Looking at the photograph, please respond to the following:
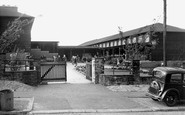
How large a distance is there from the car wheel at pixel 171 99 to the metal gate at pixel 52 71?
7822mm

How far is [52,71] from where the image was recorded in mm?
14867

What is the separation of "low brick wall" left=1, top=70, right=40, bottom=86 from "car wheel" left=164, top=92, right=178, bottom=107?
820cm

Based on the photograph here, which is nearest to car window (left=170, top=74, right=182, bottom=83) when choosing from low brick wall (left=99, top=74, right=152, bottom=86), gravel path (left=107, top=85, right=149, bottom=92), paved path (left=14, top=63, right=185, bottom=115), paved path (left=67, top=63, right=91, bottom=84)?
paved path (left=14, top=63, right=185, bottom=115)

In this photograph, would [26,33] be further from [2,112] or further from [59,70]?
[2,112]

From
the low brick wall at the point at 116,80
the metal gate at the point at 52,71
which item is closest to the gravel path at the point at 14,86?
the metal gate at the point at 52,71

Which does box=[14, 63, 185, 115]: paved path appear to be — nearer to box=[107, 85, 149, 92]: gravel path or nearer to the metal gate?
box=[107, 85, 149, 92]: gravel path

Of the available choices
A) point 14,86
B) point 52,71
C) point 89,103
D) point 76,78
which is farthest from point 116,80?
point 14,86

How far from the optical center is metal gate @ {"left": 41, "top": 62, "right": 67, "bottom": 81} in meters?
14.7

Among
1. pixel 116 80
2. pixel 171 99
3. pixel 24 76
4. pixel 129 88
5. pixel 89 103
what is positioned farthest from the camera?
pixel 116 80

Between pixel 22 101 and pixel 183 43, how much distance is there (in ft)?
111

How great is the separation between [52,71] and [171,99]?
8413 millimetres

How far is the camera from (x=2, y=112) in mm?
7598

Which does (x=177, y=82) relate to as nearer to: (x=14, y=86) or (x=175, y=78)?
(x=175, y=78)

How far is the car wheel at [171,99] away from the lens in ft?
30.5
